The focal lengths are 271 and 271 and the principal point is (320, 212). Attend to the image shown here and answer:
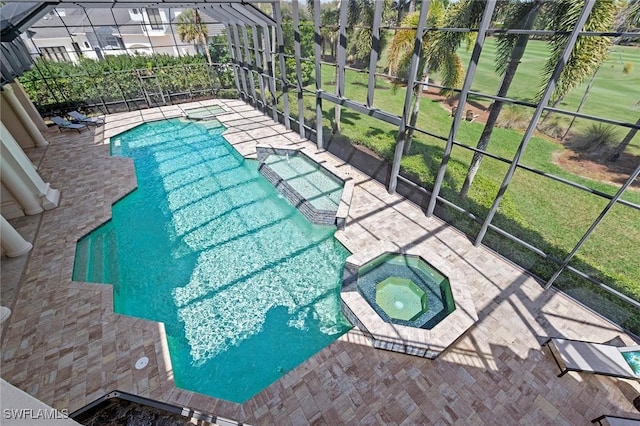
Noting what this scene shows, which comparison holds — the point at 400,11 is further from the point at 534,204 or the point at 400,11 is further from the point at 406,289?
the point at 406,289

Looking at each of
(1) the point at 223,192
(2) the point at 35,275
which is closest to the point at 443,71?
(1) the point at 223,192

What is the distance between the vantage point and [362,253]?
790 centimetres

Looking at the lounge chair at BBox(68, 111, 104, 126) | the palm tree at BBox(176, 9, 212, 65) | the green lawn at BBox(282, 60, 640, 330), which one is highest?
the palm tree at BBox(176, 9, 212, 65)

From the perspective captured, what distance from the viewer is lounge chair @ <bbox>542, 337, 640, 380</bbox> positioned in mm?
5250

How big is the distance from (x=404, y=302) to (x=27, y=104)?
73.0ft


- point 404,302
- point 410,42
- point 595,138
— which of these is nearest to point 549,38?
point 410,42

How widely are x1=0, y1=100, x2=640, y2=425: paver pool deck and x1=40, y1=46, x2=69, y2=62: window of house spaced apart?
1580 centimetres

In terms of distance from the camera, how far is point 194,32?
2102 centimetres

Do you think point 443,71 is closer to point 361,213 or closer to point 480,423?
point 361,213

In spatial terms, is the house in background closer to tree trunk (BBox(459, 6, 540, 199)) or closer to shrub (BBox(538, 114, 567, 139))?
tree trunk (BBox(459, 6, 540, 199))

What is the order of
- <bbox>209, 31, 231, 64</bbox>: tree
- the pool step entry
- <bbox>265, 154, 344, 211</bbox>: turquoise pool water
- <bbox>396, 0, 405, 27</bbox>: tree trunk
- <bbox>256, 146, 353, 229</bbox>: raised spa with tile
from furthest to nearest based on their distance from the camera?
<bbox>209, 31, 231, 64</bbox>: tree < <bbox>265, 154, 344, 211</bbox>: turquoise pool water < <bbox>396, 0, 405, 27</bbox>: tree trunk < <bbox>256, 146, 353, 229</bbox>: raised spa with tile < the pool step entry

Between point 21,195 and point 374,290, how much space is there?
12.2 meters

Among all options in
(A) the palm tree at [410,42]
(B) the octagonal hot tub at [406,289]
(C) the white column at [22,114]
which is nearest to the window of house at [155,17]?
(C) the white column at [22,114]
